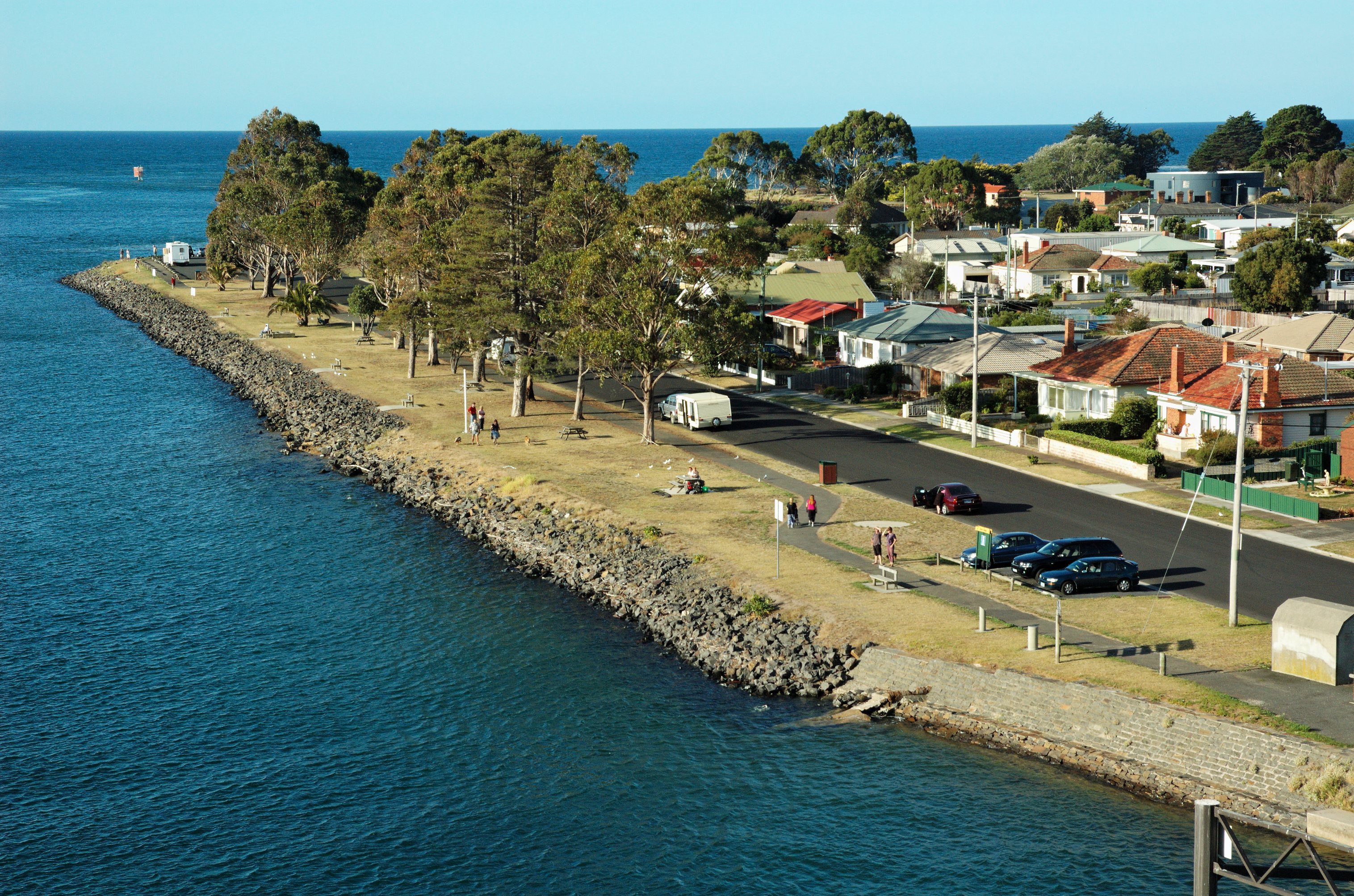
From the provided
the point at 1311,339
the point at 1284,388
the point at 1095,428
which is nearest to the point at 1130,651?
the point at 1095,428

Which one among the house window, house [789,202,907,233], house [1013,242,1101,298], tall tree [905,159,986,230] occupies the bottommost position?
the house window

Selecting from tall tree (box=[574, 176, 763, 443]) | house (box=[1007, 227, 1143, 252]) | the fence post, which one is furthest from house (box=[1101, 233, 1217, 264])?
the fence post

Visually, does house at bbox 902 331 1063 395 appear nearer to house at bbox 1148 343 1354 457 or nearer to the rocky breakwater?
house at bbox 1148 343 1354 457

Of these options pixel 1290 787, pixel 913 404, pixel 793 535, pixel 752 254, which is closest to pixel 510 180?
pixel 752 254

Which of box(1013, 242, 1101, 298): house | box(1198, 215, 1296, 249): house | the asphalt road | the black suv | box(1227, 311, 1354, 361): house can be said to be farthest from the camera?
box(1198, 215, 1296, 249): house

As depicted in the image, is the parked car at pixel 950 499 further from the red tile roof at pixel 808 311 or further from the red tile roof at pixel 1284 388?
the red tile roof at pixel 808 311

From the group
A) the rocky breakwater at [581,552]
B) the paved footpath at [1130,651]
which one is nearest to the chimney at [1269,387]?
the paved footpath at [1130,651]

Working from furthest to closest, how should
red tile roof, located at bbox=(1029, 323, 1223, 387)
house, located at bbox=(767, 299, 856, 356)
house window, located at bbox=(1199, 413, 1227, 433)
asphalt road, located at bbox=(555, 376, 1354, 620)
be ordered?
house, located at bbox=(767, 299, 856, 356)
red tile roof, located at bbox=(1029, 323, 1223, 387)
house window, located at bbox=(1199, 413, 1227, 433)
asphalt road, located at bbox=(555, 376, 1354, 620)
